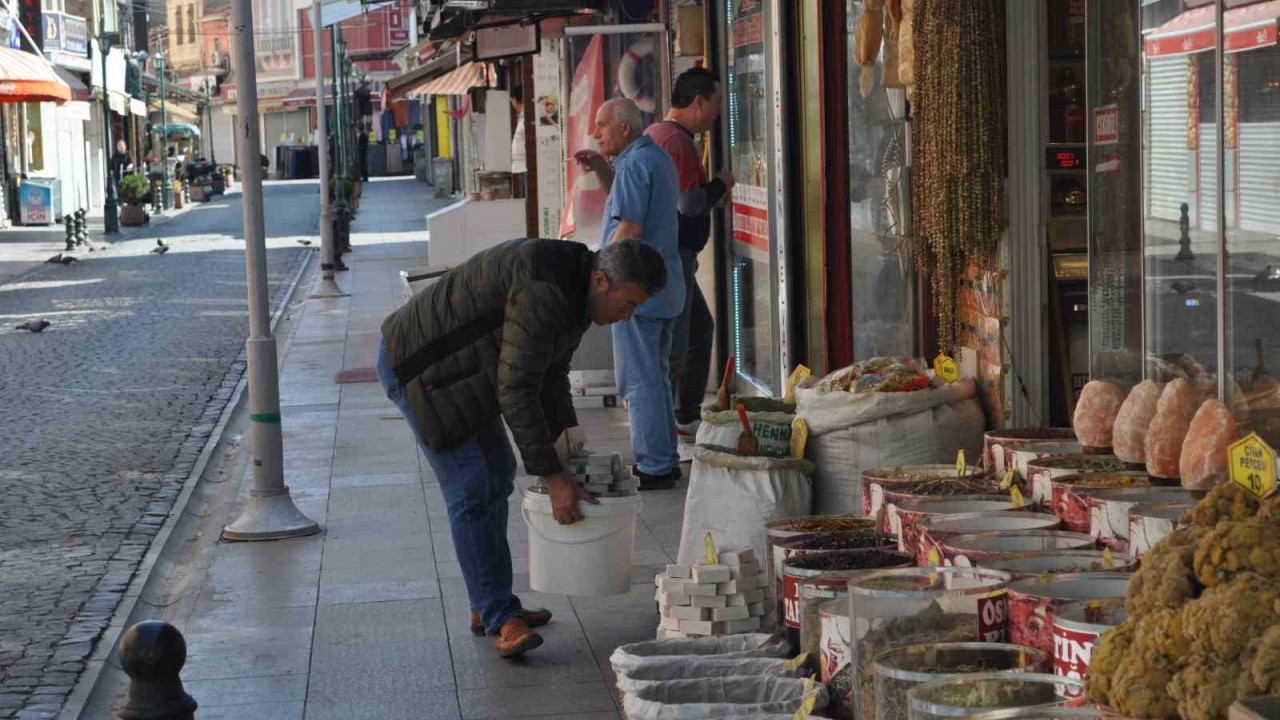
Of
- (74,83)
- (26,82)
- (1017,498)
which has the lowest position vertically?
(1017,498)

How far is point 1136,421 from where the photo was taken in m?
5.20

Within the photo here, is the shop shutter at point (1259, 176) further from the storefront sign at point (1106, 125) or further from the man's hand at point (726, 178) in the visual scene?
the man's hand at point (726, 178)

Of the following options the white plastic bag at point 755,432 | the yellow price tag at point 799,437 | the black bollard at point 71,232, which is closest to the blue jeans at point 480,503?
the white plastic bag at point 755,432

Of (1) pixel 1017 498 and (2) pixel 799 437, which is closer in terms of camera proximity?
(1) pixel 1017 498

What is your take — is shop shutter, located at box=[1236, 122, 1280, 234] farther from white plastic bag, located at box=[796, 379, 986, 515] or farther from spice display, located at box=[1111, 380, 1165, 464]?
white plastic bag, located at box=[796, 379, 986, 515]

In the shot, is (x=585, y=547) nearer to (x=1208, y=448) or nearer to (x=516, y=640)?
(x=516, y=640)

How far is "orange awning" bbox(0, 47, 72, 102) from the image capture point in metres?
29.5

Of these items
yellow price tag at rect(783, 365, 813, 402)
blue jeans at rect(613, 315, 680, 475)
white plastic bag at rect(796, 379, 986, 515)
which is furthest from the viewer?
blue jeans at rect(613, 315, 680, 475)

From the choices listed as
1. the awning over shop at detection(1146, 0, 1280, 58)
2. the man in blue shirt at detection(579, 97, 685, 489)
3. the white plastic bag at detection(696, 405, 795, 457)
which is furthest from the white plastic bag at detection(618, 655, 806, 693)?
the man in blue shirt at detection(579, 97, 685, 489)

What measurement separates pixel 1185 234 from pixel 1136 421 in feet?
1.87

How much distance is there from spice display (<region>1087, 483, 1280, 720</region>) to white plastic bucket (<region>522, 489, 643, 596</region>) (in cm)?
262

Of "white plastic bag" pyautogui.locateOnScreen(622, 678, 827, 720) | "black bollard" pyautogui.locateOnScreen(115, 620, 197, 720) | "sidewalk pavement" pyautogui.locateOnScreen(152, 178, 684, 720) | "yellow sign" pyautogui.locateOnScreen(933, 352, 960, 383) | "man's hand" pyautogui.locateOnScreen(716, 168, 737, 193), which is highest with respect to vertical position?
"man's hand" pyautogui.locateOnScreen(716, 168, 737, 193)

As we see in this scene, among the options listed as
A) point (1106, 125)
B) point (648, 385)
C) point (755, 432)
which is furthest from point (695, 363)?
point (1106, 125)

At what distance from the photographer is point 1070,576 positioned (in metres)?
4.25
